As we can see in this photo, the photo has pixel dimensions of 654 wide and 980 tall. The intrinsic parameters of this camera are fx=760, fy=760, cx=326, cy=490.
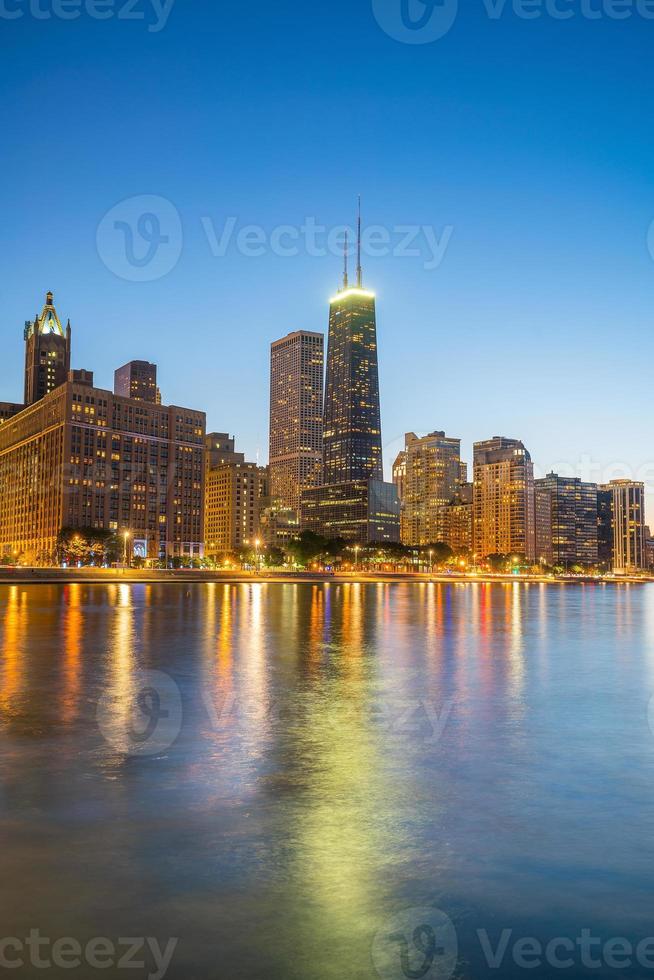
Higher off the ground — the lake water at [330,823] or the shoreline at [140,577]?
the lake water at [330,823]

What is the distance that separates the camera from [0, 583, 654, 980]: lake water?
6.14 m

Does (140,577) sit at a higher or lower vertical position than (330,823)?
lower

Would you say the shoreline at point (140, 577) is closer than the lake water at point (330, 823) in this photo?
No

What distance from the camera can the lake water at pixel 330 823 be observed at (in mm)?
6137

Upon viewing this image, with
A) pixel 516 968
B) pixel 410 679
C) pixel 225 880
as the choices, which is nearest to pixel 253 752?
pixel 225 880

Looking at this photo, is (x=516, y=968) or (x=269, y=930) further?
(x=269, y=930)

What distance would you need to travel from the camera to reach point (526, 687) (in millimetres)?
19906

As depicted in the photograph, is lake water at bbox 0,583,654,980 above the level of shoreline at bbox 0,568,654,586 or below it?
above

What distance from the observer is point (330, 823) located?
8.81m

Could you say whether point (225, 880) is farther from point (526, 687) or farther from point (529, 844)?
point (526, 687)

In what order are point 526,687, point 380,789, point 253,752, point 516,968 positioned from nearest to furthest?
point 516,968
point 380,789
point 253,752
point 526,687

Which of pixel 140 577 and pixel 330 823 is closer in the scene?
pixel 330 823

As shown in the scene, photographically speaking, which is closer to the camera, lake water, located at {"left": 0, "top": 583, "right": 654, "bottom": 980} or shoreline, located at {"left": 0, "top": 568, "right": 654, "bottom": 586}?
lake water, located at {"left": 0, "top": 583, "right": 654, "bottom": 980}

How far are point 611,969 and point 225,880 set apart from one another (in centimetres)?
A: 339
